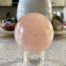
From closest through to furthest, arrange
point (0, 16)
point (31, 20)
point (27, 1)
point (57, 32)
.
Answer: point (31, 20) < point (27, 1) < point (57, 32) < point (0, 16)

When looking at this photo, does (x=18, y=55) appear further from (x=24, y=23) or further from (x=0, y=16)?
(x=0, y=16)

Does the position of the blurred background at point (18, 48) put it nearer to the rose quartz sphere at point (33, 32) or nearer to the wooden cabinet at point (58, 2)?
the rose quartz sphere at point (33, 32)

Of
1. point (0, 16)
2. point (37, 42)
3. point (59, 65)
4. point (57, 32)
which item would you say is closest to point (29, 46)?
point (37, 42)

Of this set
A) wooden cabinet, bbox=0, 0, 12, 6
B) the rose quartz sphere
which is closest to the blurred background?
the rose quartz sphere

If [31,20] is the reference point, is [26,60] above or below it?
below

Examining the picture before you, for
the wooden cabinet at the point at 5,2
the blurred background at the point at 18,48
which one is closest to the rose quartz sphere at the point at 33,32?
the blurred background at the point at 18,48

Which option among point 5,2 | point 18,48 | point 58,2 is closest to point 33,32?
point 18,48

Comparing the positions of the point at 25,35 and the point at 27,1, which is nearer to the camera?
the point at 25,35

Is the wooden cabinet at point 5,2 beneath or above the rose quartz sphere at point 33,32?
above

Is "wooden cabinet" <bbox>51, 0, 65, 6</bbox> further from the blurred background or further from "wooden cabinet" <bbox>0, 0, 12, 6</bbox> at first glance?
the blurred background
